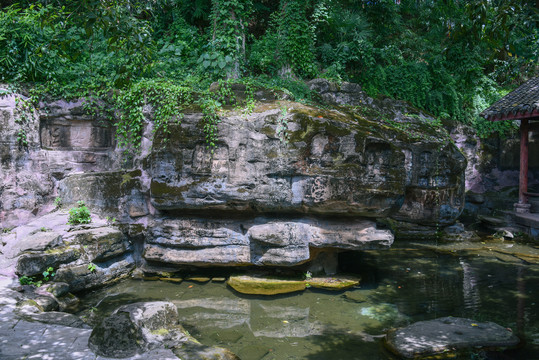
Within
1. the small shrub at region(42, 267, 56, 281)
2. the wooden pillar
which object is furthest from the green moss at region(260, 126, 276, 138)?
the wooden pillar

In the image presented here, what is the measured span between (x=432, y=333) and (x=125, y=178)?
6579 millimetres

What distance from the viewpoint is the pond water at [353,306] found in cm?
605

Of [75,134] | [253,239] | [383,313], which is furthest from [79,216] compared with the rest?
[383,313]

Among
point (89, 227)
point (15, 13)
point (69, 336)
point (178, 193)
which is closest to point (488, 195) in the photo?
point (178, 193)

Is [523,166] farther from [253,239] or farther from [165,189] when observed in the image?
[165,189]

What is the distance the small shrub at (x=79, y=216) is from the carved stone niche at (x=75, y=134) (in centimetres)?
182

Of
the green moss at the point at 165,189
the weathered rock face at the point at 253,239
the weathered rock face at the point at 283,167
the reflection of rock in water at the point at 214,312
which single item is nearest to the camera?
the reflection of rock in water at the point at 214,312

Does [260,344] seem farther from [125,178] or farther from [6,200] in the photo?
[6,200]

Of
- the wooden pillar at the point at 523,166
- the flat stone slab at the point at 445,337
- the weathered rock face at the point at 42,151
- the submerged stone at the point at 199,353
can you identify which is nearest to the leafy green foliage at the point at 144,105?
the weathered rock face at the point at 42,151

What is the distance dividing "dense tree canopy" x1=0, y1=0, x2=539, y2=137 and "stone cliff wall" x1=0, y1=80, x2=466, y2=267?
4.88ft

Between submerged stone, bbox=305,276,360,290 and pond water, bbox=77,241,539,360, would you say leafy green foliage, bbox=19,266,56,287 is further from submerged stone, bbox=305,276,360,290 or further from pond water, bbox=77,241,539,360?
submerged stone, bbox=305,276,360,290

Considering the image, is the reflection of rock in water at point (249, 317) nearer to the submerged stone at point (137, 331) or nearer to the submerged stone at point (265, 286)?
the submerged stone at point (265, 286)

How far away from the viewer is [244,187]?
26.5 ft

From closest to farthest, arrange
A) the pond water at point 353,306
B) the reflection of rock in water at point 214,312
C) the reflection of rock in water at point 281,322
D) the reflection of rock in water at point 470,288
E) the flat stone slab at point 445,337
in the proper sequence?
the flat stone slab at point 445,337 → the pond water at point 353,306 → the reflection of rock in water at point 281,322 → the reflection of rock in water at point 214,312 → the reflection of rock in water at point 470,288
